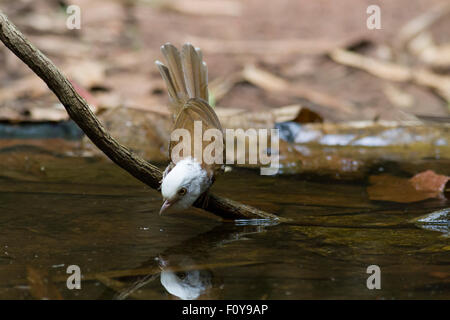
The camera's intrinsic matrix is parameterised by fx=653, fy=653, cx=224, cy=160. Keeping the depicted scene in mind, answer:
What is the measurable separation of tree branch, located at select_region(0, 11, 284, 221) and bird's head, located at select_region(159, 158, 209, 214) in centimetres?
11

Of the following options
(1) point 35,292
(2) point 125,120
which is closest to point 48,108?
(2) point 125,120

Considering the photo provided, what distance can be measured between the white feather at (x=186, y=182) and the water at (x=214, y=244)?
0.19 m

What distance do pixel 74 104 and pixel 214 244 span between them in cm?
87

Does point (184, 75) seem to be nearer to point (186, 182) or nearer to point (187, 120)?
point (187, 120)

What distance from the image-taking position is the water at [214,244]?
2352 mm

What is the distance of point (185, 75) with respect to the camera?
150 inches

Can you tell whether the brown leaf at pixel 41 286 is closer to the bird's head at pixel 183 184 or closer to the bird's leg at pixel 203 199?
the bird's head at pixel 183 184

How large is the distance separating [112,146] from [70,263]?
0.55 metres

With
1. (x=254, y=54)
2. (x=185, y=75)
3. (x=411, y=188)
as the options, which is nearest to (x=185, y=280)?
(x=185, y=75)

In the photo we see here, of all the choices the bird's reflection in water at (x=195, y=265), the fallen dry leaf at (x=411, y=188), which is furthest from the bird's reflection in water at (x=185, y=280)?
the fallen dry leaf at (x=411, y=188)

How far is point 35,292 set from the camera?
2.26 meters

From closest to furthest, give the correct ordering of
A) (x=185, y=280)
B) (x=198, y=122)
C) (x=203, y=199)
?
(x=185, y=280) → (x=203, y=199) → (x=198, y=122)

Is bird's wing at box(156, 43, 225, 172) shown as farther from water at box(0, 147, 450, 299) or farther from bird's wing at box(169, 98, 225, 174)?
water at box(0, 147, 450, 299)

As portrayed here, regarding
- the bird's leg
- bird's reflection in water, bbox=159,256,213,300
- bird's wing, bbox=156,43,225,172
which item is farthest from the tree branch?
bird's wing, bbox=156,43,225,172
